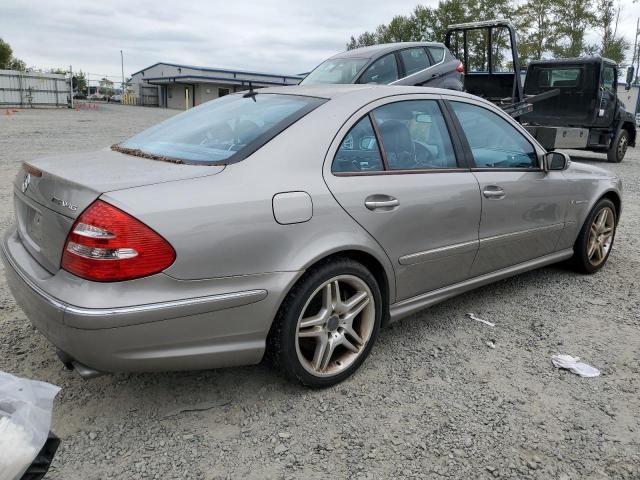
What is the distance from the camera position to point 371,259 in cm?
280

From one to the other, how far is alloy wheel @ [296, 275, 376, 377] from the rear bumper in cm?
28

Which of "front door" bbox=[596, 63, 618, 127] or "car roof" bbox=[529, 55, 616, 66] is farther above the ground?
"car roof" bbox=[529, 55, 616, 66]

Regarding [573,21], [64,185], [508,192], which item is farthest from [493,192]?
[573,21]

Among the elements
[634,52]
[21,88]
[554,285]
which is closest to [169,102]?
[21,88]

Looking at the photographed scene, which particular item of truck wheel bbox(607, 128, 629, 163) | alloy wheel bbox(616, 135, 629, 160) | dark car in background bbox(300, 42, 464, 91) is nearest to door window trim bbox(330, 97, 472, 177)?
dark car in background bbox(300, 42, 464, 91)

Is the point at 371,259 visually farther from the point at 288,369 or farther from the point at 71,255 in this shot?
the point at 71,255

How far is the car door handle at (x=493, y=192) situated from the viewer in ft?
10.9

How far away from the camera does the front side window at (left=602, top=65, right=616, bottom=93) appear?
41.0ft

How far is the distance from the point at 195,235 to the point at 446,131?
1852 mm

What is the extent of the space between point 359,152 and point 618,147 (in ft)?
43.7

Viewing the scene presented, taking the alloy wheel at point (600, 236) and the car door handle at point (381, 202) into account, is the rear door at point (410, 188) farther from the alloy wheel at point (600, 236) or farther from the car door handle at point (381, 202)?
the alloy wheel at point (600, 236)

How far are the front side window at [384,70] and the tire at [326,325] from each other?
5933 millimetres

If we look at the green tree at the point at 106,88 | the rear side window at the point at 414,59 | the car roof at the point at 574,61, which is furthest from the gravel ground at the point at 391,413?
the green tree at the point at 106,88

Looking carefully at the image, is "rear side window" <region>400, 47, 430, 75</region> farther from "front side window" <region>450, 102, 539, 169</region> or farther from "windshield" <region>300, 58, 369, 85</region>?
"front side window" <region>450, 102, 539, 169</region>
